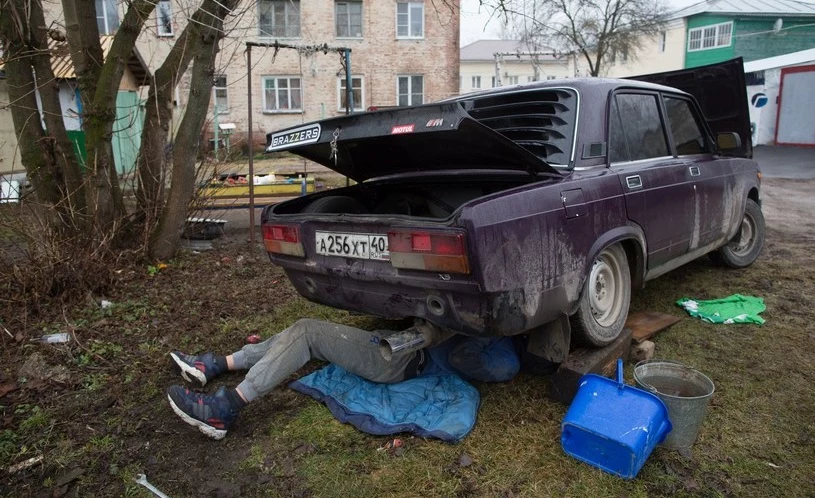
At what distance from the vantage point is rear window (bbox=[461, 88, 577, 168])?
3.04 metres

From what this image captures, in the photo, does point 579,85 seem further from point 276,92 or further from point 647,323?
point 276,92

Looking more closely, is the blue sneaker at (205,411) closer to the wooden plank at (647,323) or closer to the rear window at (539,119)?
the rear window at (539,119)

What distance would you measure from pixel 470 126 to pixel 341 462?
5.41ft

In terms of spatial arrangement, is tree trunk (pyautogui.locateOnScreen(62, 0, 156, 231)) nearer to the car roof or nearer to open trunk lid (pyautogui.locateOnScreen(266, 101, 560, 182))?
open trunk lid (pyautogui.locateOnScreen(266, 101, 560, 182))

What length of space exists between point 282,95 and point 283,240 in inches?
854

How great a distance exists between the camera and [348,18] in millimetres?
23000

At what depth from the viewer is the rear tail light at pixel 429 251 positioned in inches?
91.4

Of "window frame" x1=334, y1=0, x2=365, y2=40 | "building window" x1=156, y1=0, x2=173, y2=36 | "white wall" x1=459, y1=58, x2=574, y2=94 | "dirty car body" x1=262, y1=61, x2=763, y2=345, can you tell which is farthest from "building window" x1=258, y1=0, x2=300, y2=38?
"white wall" x1=459, y1=58, x2=574, y2=94

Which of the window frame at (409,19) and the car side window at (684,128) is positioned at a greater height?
the window frame at (409,19)

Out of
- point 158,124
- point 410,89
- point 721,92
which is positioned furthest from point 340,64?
point 721,92

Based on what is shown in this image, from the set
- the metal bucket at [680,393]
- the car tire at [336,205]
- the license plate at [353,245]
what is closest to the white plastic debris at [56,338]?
the car tire at [336,205]

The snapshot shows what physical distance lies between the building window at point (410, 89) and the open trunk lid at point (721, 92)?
1894 cm

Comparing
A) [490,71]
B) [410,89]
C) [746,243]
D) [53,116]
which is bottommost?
[746,243]

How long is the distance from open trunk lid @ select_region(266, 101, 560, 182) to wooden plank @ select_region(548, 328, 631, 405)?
104 cm
